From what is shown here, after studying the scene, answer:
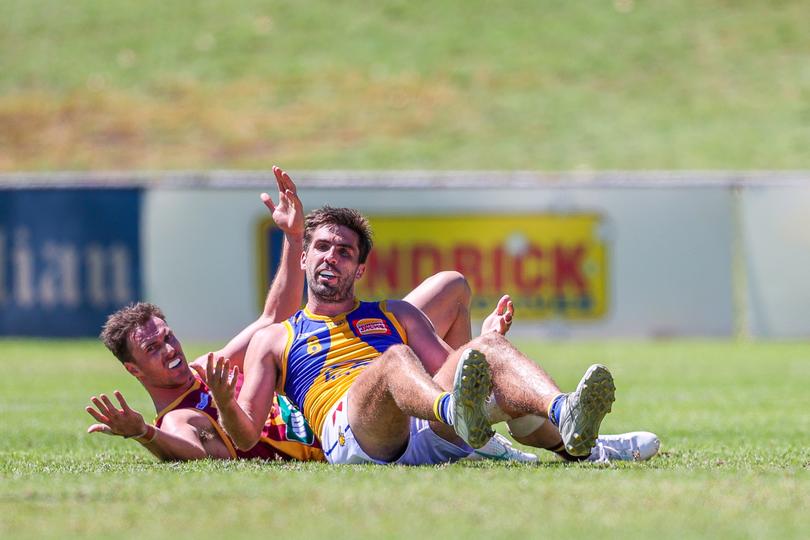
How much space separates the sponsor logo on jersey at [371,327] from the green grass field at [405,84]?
800 inches

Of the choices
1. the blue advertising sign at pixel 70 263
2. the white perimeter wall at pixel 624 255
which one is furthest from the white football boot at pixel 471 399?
the blue advertising sign at pixel 70 263

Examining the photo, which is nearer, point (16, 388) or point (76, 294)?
point (16, 388)

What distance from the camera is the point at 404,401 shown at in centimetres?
686

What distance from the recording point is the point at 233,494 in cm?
614

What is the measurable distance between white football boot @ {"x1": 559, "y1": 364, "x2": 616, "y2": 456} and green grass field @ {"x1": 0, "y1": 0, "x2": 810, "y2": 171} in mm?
21433

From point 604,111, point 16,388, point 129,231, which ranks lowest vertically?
point 16,388

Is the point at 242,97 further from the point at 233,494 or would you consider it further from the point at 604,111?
the point at 233,494

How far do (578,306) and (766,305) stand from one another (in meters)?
2.51

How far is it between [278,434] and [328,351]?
54cm

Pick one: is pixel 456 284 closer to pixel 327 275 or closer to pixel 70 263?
pixel 327 275

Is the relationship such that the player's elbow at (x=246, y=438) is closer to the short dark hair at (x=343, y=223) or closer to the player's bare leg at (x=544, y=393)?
the player's bare leg at (x=544, y=393)

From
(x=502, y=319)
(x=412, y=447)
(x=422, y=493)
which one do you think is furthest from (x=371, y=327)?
(x=422, y=493)

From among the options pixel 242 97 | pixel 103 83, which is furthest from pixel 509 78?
pixel 103 83

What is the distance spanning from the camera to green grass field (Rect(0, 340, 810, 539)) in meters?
5.29
